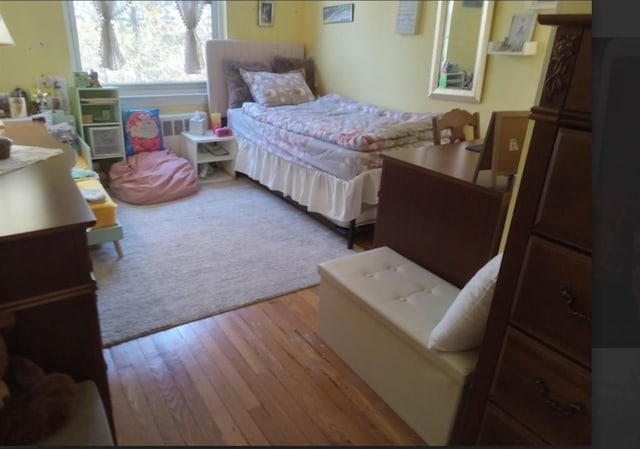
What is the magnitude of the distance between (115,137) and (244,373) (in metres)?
2.76

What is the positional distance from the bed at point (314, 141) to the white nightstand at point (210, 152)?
12 cm

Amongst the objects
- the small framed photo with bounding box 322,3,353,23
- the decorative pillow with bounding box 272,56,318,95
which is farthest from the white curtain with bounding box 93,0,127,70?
the small framed photo with bounding box 322,3,353,23

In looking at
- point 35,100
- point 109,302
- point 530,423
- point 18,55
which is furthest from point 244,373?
point 18,55

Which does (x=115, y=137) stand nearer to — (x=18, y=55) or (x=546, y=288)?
(x=18, y=55)

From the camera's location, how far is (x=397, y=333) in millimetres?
1506

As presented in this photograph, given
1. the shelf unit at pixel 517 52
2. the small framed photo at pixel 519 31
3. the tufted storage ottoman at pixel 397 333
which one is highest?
the small framed photo at pixel 519 31

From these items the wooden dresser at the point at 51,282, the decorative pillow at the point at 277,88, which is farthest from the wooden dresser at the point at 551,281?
the decorative pillow at the point at 277,88

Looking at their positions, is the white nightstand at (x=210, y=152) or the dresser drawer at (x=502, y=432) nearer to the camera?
the dresser drawer at (x=502, y=432)

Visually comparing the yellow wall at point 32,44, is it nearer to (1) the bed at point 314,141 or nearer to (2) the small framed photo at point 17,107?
(2) the small framed photo at point 17,107

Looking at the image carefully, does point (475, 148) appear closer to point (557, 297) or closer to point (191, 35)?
point (557, 297)

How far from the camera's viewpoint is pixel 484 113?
3.18m

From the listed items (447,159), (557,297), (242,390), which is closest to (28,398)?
(242,390)

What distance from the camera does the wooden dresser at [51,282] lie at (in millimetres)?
994

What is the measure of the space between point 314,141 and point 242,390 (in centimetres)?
187
